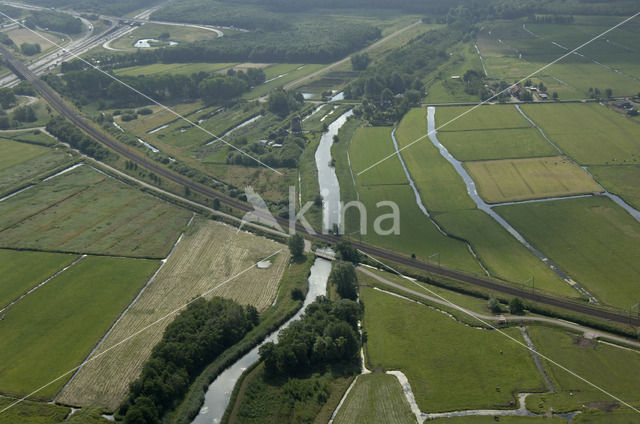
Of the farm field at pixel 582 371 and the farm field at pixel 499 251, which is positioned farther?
the farm field at pixel 499 251

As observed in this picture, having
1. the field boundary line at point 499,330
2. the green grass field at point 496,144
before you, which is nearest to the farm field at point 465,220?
the green grass field at point 496,144

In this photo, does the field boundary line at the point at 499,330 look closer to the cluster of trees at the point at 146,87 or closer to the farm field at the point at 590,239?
the farm field at the point at 590,239

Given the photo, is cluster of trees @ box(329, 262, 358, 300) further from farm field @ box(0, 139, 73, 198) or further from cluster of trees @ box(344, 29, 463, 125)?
cluster of trees @ box(344, 29, 463, 125)

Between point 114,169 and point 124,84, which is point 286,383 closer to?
point 114,169

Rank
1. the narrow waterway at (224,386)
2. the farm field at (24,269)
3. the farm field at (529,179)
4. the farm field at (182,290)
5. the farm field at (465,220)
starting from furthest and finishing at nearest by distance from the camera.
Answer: the farm field at (529,179), the farm field at (465,220), the farm field at (24,269), the farm field at (182,290), the narrow waterway at (224,386)

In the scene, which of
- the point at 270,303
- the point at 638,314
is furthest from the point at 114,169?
the point at 638,314

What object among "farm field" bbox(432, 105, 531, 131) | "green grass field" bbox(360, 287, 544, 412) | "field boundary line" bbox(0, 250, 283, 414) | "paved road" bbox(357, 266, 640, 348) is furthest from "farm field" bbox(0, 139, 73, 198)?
"farm field" bbox(432, 105, 531, 131)
